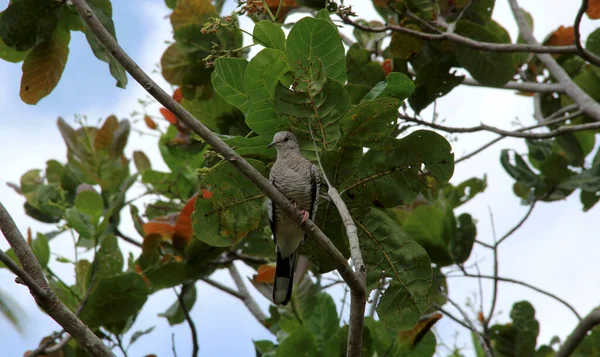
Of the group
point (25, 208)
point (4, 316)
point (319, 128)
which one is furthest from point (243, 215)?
point (25, 208)

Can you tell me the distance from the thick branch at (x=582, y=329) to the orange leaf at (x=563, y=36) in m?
3.46

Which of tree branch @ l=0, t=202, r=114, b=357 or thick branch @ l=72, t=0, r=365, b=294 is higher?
thick branch @ l=72, t=0, r=365, b=294

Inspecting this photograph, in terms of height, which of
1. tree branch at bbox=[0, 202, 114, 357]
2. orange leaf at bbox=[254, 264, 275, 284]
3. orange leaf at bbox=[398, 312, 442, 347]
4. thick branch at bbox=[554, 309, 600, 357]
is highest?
orange leaf at bbox=[254, 264, 275, 284]

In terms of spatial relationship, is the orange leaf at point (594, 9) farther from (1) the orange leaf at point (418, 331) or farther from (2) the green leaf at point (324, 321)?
(2) the green leaf at point (324, 321)

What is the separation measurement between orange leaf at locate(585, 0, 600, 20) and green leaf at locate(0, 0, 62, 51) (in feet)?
9.67

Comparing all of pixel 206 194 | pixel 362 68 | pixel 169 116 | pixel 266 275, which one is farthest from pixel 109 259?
pixel 362 68

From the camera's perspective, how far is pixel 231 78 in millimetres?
2732

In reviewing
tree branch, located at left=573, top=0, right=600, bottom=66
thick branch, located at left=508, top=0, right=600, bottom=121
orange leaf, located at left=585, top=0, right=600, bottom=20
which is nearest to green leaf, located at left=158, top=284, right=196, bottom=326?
thick branch, located at left=508, top=0, right=600, bottom=121

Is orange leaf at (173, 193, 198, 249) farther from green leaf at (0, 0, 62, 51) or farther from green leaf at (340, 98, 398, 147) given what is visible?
green leaf at (340, 98, 398, 147)

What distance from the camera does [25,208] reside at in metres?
5.41

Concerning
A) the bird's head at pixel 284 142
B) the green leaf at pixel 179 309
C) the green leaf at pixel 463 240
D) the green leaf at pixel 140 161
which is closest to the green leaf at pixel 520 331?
the green leaf at pixel 463 240

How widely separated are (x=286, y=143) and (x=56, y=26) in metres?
1.26

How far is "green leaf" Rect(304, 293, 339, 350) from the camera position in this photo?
3.68 m

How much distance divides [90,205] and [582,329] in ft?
10.2
